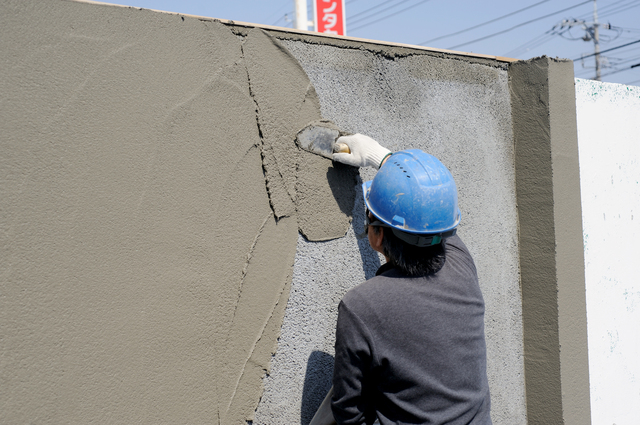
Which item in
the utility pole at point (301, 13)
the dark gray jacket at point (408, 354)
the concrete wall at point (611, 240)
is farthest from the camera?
the utility pole at point (301, 13)

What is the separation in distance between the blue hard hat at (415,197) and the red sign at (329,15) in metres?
6.76

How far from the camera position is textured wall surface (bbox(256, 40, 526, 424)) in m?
1.86

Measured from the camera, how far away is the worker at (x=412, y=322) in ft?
4.37

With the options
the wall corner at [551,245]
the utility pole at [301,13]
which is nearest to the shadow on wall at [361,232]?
→ the wall corner at [551,245]

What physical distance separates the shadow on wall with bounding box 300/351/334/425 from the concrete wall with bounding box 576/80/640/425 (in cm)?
166

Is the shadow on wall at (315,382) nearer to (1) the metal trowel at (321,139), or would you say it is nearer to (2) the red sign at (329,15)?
(1) the metal trowel at (321,139)

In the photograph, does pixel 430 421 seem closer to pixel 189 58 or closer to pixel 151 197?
pixel 151 197

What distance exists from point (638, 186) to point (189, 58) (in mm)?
2828

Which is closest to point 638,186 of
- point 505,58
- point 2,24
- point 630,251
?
point 630,251

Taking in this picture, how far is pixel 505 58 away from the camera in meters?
2.53

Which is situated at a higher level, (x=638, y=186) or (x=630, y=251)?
(x=638, y=186)

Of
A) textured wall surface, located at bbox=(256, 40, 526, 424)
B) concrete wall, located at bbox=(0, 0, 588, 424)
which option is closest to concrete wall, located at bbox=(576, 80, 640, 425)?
concrete wall, located at bbox=(0, 0, 588, 424)

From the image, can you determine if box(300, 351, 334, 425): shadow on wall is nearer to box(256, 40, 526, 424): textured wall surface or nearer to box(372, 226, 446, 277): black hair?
box(256, 40, 526, 424): textured wall surface


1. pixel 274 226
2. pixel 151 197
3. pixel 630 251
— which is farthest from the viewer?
pixel 630 251
